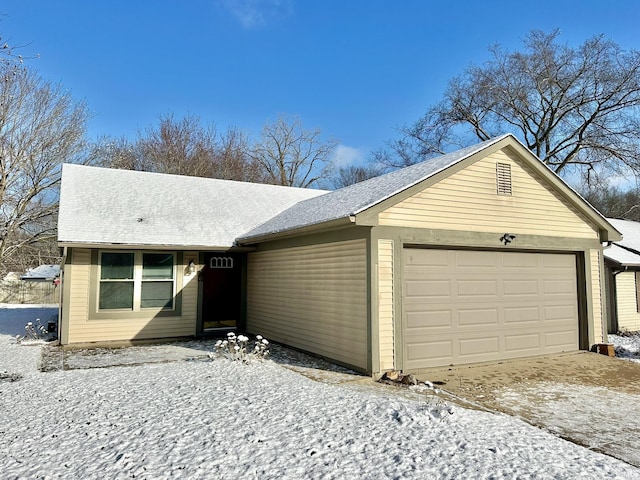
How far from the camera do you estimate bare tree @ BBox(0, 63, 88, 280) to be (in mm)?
19453

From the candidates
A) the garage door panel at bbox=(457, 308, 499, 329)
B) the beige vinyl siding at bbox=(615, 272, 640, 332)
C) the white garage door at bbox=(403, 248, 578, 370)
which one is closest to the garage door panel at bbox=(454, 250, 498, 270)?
the white garage door at bbox=(403, 248, 578, 370)

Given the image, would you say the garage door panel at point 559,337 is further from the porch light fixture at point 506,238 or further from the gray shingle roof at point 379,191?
the gray shingle roof at point 379,191

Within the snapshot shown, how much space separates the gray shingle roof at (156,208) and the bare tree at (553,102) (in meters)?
17.7

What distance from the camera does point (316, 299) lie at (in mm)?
8695

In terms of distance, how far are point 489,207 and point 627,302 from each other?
8.84m

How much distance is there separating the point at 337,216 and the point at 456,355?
11.1 ft

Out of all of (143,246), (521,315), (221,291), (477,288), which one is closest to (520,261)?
(521,315)

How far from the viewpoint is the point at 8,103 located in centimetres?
1864

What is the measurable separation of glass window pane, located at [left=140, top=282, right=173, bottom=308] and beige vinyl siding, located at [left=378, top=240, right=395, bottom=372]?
610 centimetres

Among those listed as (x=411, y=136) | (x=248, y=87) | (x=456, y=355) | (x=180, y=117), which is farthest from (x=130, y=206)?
(x=411, y=136)

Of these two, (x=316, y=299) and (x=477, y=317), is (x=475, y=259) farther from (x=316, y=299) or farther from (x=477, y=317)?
(x=316, y=299)

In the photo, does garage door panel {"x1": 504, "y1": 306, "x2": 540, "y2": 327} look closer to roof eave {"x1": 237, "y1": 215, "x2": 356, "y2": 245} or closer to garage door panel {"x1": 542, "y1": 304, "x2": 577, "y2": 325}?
garage door panel {"x1": 542, "y1": 304, "x2": 577, "y2": 325}

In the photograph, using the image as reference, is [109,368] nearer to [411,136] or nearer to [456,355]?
[456,355]

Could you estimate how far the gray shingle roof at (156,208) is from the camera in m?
10.3
